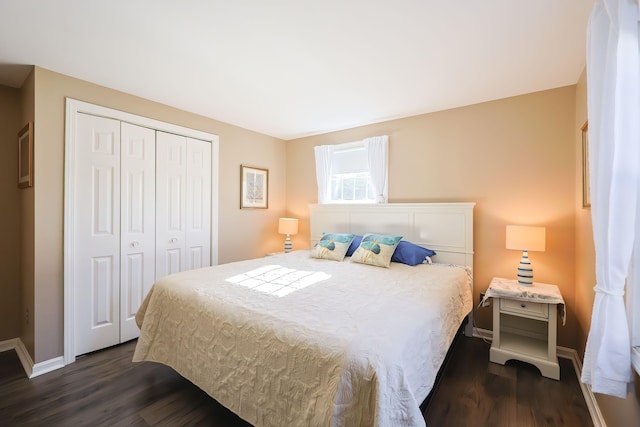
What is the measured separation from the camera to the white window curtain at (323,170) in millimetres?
4074

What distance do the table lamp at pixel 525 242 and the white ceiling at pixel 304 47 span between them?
132cm

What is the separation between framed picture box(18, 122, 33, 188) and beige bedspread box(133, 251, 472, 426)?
1522 mm

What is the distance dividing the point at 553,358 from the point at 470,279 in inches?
32.5

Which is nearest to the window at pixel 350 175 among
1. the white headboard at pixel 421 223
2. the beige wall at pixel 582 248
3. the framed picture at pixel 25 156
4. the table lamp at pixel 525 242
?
the white headboard at pixel 421 223

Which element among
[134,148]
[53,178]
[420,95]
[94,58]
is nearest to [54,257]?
[53,178]

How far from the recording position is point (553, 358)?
2199mm

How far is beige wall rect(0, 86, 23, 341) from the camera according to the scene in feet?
8.51

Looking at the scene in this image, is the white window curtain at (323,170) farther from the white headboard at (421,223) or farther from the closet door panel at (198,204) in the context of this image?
the closet door panel at (198,204)

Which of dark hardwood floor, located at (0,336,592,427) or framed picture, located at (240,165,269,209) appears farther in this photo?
framed picture, located at (240,165,269,209)

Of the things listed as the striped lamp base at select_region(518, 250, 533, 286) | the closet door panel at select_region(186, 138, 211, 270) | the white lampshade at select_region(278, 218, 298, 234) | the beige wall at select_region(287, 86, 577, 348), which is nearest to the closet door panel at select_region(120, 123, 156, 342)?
the closet door panel at select_region(186, 138, 211, 270)

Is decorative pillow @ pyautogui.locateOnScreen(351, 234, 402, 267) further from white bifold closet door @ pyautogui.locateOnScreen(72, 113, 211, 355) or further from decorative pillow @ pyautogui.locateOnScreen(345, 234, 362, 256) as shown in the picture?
white bifold closet door @ pyautogui.locateOnScreen(72, 113, 211, 355)

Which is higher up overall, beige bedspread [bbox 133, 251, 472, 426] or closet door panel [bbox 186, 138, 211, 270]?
closet door panel [bbox 186, 138, 211, 270]

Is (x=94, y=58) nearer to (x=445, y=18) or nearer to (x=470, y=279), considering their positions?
(x=445, y=18)

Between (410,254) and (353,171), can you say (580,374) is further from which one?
(353,171)
